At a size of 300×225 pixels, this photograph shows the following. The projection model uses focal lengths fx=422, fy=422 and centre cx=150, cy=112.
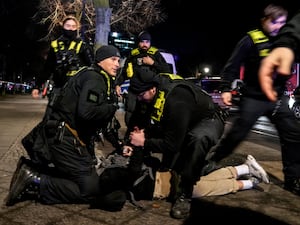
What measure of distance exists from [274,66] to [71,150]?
8.14 feet

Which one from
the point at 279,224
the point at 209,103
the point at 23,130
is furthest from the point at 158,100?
the point at 23,130

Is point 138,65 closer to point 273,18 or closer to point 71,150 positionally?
point 71,150

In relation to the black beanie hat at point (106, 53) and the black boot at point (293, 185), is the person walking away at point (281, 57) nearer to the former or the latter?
the black beanie hat at point (106, 53)

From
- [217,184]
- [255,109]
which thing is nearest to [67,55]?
[217,184]

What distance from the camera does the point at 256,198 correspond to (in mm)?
4270

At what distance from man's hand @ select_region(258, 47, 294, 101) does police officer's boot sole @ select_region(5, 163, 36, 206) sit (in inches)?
104

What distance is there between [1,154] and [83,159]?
291cm

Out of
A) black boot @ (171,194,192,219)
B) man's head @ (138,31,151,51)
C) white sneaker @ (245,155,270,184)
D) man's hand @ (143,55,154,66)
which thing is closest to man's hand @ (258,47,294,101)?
black boot @ (171,194,192,219)

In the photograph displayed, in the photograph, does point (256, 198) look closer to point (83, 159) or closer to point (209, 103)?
point (209, 103)

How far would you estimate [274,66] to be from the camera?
70.2 inches

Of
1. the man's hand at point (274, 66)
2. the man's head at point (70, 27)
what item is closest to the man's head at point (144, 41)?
the man's head at point (70, 27)

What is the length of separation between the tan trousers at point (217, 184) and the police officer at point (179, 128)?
33 cm

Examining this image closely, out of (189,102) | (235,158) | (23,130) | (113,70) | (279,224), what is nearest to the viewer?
(279,224)

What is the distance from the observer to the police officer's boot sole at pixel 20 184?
3732 mm
